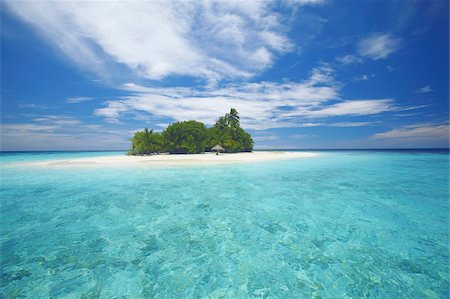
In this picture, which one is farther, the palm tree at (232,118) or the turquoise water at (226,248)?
the palm tree at (232,118)

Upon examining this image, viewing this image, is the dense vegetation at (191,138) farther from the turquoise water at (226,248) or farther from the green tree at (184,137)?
the turquoise water at (226,248)

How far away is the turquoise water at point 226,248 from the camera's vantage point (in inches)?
140

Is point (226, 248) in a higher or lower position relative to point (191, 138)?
lower

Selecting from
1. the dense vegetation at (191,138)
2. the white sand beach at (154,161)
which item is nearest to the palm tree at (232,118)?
the dense vegetation at (191,138)

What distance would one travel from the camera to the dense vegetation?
42594 mm

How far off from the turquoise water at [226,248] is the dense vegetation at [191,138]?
3412 centimetres

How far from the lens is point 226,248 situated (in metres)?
4.88

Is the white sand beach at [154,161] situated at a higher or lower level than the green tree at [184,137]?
lower

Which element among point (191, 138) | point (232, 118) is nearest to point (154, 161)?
point (191, 138)

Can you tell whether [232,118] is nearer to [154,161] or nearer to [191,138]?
[191,138]

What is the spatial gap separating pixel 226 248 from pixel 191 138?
40515mm

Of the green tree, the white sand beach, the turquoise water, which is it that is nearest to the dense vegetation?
the green tree

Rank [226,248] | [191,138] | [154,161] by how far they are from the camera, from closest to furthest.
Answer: [226,248]
[154,161]
[191,138]

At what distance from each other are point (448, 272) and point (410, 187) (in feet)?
34.3
